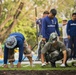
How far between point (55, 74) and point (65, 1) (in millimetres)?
20262

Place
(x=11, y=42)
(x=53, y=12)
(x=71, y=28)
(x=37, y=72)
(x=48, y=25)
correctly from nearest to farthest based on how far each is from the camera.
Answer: (x=37, y=72), (x=11, y=42), (x=53, y=12), (x=48, y=25), (x=71, y=28)

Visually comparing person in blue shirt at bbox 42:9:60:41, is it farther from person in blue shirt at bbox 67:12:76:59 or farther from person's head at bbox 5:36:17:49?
person's head at bbox 5:36:17:49

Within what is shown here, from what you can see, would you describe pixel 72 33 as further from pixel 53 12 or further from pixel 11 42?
pixel 11 42

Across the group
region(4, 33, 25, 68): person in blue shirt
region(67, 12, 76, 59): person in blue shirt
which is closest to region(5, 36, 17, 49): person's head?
region(4, 33, 25, 68): person in blue shirt

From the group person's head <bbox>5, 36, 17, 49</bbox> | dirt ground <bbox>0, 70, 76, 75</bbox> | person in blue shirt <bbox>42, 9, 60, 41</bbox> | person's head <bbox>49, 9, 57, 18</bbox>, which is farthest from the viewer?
person in blue shirt <bbox>42, 9, 60, 41</bbox>

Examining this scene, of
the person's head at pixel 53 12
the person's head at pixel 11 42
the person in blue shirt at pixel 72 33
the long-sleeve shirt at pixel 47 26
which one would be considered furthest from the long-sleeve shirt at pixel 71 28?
the person's head at pixel 11 42

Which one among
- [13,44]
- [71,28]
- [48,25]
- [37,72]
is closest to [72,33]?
[71,28]

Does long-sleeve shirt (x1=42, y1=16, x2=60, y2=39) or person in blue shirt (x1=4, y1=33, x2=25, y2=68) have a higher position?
long-sleeve shirt (x1=42, y1=16, x2=60, y2=39)

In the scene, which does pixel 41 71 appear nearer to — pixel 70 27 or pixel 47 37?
pixel 47 37

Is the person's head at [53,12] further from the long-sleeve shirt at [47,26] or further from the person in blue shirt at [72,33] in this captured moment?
the person in blue shirt at [72,33]

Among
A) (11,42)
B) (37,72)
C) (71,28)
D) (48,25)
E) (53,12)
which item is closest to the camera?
(37,72)

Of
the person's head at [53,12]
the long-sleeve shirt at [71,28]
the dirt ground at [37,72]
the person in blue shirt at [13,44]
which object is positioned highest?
the person's head at [53,12]

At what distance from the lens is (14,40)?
7.56 metres

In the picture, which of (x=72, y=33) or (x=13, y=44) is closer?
(x=13, y=44)
